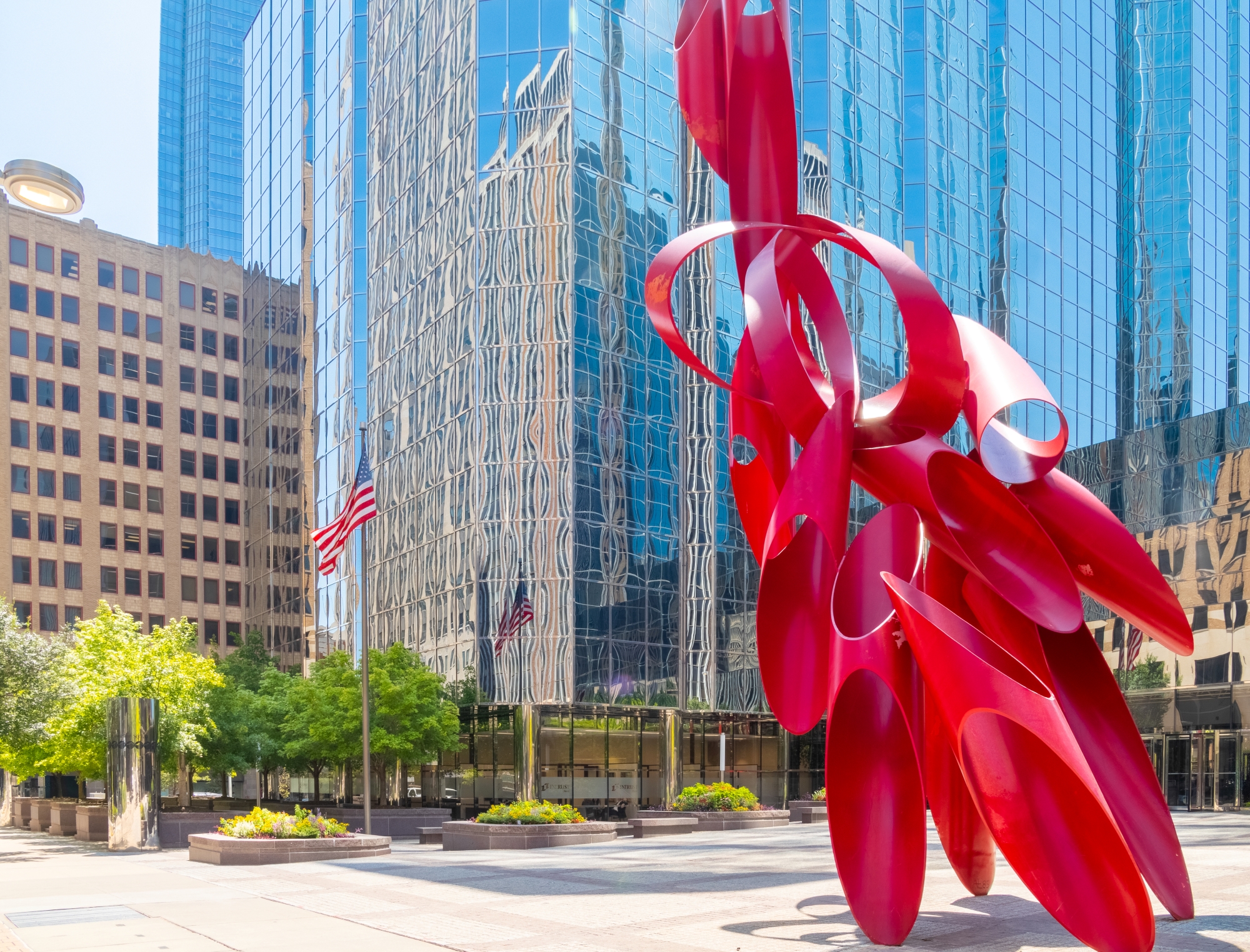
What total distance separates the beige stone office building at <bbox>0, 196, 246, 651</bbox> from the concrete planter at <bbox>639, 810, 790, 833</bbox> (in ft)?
172

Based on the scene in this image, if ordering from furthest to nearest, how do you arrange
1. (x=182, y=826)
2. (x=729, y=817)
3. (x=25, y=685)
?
(x=182, y=826) → (x=729, y=817) → (x=25, y=685)

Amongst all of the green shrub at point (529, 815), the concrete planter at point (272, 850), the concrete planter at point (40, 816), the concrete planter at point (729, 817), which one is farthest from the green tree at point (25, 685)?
the concrete planter at point (729, 817)

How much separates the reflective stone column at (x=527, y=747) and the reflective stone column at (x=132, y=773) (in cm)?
1740

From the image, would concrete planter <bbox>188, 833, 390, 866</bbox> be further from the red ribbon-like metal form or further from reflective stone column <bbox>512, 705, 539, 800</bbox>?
reflective stone column <bbox>512, 705, 539, 800</bbox>

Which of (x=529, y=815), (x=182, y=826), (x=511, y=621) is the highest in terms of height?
(x=511, y=621)

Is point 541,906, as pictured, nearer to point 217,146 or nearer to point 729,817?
point 729,817

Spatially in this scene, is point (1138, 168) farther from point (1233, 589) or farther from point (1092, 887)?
point (1092, 887)

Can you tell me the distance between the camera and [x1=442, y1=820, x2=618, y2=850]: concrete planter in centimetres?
2594

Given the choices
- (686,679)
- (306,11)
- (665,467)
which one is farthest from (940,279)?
(306,11)

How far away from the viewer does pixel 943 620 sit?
35.3ft

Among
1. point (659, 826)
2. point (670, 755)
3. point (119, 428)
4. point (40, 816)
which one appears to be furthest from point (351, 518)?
point (119, 428)

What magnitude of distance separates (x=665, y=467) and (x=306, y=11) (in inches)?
1438

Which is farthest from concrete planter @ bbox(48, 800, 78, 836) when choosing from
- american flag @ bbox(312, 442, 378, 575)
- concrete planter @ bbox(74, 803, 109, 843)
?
american flag @ bbox(312, 442, 378, 575)

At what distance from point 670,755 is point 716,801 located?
16.2 meters
